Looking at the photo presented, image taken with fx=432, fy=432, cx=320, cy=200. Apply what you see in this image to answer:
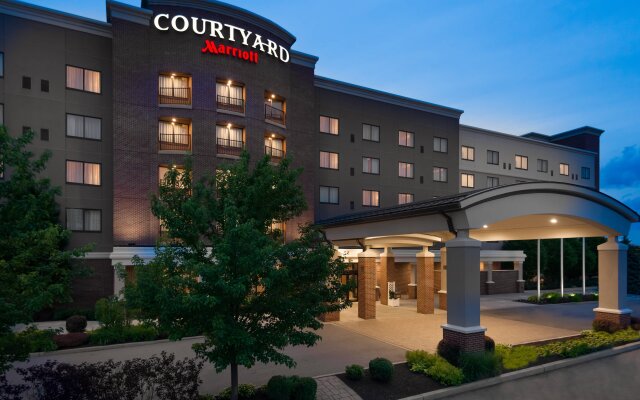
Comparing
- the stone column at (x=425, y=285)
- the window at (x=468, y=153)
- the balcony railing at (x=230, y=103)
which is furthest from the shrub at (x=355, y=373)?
the window at (x=468, y=153)

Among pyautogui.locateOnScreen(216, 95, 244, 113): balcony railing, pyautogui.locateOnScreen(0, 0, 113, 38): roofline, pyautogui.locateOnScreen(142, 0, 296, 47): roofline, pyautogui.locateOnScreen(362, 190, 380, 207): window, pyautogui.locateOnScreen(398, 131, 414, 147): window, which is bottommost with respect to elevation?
pyautogui.locateOnScreen(362, 190, 380, 207): window

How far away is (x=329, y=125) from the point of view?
37.9m

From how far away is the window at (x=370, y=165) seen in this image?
39.7m

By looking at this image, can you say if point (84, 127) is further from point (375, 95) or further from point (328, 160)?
point (375, 95)

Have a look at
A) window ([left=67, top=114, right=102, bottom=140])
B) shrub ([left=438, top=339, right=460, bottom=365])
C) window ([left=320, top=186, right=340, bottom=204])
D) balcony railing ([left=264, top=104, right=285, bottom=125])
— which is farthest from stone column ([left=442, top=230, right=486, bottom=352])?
window ([left=67, top=114, right=102, bottom=140])

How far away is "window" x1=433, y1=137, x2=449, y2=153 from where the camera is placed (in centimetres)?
4397

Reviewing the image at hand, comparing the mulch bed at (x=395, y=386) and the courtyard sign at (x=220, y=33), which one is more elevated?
the courtyard sign at (x=220, y=33)

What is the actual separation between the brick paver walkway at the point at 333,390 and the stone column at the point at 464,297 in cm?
445

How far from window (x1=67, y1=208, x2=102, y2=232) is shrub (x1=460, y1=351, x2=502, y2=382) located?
2446 cm

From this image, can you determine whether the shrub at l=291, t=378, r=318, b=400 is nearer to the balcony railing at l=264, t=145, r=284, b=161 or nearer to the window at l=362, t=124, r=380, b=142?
the balcony railing at l=264, t=145, r=284, b=161

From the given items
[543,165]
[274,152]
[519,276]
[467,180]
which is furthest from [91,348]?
[543,165]

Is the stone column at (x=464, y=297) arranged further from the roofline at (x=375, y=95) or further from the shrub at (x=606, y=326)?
the roofline at (x=375, y=95)

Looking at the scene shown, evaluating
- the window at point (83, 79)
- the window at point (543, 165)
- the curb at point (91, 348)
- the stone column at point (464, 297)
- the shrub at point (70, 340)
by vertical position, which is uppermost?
the window at point (83, 79)

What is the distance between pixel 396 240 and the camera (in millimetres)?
26688
